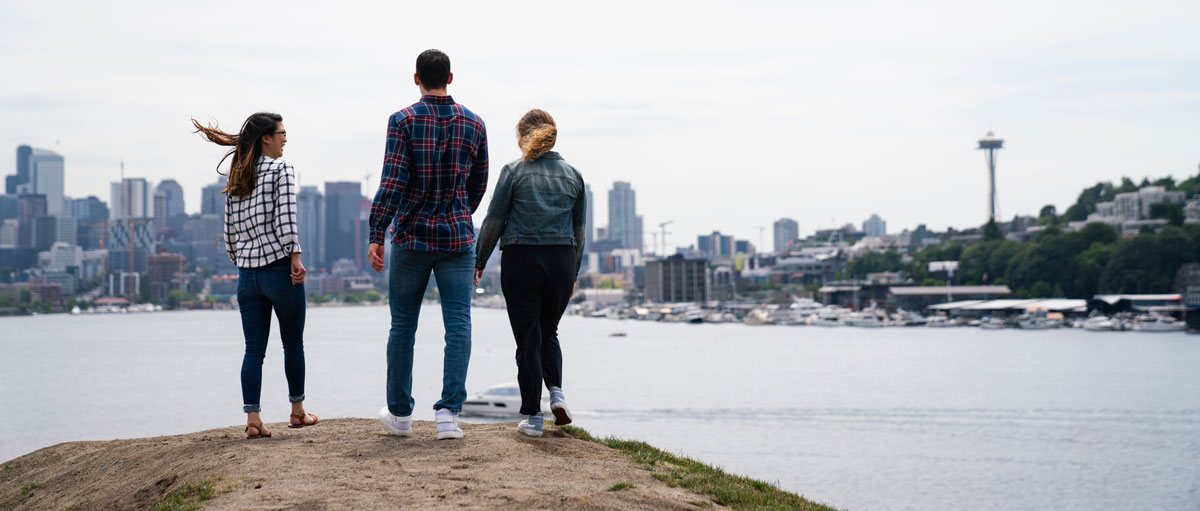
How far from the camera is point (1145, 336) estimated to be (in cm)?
13875

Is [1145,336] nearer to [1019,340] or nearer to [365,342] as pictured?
[1019,340]

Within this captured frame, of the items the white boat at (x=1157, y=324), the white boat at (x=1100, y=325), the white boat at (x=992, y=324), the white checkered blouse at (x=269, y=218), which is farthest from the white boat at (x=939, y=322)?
the white checkered blouse at (x=269, y=218)

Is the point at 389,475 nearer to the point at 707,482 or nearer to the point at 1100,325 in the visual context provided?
the point at 707,482

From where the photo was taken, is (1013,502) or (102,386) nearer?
(1013,502)

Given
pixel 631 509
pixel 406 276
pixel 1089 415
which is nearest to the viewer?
pixel 631 509

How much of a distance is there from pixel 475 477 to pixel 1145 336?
151 meters

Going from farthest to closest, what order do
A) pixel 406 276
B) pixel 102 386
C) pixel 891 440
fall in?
pixel 102 386 < pixel 891 440 < pixel 406 276

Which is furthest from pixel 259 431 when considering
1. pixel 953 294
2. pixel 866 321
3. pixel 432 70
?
pixel 953 294

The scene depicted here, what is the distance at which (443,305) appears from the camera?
333 inches

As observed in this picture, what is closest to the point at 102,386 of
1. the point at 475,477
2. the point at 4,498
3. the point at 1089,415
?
the point at 1089,415

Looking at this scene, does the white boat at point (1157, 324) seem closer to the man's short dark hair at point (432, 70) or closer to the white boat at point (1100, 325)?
the white boat at point (1100, 325)

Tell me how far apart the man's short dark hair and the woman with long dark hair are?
1.36 metres

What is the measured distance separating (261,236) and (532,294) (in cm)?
227

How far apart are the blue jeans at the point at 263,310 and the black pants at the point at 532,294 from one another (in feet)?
5.67
